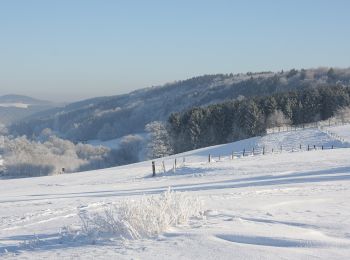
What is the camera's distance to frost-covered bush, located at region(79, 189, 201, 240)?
8211 millimetres

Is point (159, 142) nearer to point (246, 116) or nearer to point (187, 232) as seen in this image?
point (246, 116)

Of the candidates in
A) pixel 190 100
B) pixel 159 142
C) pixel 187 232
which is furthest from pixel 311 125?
pixel 190 100

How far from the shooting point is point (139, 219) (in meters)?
8.23

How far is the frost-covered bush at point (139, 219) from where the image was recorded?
8211mm

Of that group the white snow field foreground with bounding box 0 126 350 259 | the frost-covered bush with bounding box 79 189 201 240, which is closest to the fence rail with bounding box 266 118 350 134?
the white snow field foreground with bounding box 0 126 350 259

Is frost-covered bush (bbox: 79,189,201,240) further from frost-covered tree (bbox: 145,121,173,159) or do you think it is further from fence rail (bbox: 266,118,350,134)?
frost-covered tree (bbox: 145,121,173,159)

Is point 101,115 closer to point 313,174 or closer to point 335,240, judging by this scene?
point 313,174

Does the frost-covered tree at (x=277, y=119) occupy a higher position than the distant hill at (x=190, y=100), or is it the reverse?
the distant hill at (x=190, y=100)

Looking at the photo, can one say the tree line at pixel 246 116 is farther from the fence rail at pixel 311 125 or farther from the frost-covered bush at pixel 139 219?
the frost-covered bush at pixel 139 219

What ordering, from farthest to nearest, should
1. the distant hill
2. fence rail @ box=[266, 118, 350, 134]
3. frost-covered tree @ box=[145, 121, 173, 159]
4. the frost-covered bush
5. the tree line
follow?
the distant hill
frost-covered tree @ box=[145, 121, 173, 159]
the tree line
fence rail @ box=[266, 118, 350, 134]
the frost-covered bush

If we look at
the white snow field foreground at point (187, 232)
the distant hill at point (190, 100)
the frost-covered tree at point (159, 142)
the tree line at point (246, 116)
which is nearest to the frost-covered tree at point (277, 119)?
the tree line at point (246, 116)

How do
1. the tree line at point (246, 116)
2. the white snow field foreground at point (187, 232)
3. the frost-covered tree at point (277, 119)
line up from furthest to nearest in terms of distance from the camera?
1. the tree line at point (246, 116)
2. the frost-covered tree at point (277, 119)
3. the white snow field foreground at point (187, 232)

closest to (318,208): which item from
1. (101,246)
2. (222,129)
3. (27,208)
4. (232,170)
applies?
(101,246)

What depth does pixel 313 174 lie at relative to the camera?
76.4 ft
